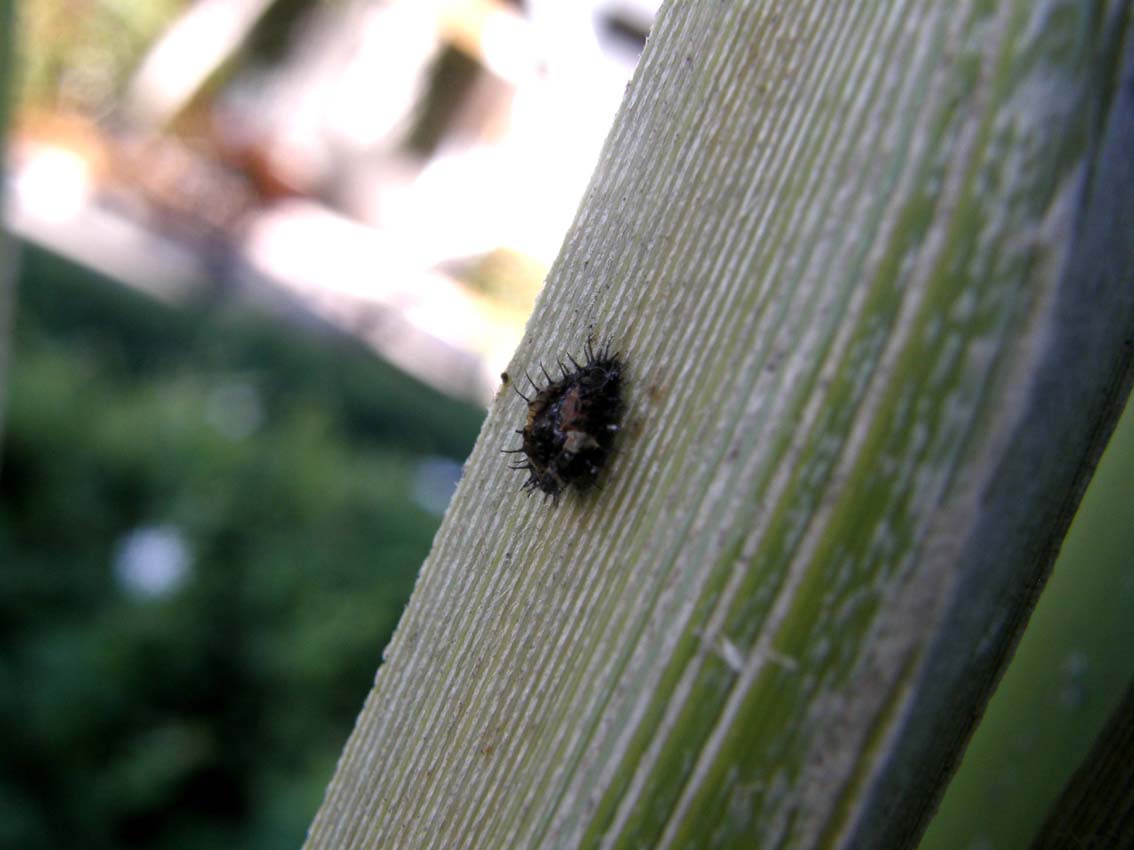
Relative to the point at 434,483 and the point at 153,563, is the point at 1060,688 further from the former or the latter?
the point at 434,483

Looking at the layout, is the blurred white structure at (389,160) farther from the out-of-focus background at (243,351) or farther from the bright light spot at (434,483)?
the bright light spot at (434,483)

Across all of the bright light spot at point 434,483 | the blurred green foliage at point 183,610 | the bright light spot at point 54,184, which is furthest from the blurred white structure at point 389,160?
the blurred green foliage at point 183,610

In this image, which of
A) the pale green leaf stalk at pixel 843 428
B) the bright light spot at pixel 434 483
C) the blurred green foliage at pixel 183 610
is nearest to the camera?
the pale green leaf stalk at pixel 843 428

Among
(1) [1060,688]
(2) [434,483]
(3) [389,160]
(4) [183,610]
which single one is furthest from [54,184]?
(1) [1060,688]

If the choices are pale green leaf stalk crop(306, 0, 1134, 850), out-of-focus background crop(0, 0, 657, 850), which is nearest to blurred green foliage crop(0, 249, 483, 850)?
out-of-focus background crop(0, 0, 657, 850)

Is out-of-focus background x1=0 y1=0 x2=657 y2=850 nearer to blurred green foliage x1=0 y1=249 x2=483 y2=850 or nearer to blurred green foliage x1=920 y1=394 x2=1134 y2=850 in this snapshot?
blurred green foliage x1=0 y1=249 x2=483 y2=850
